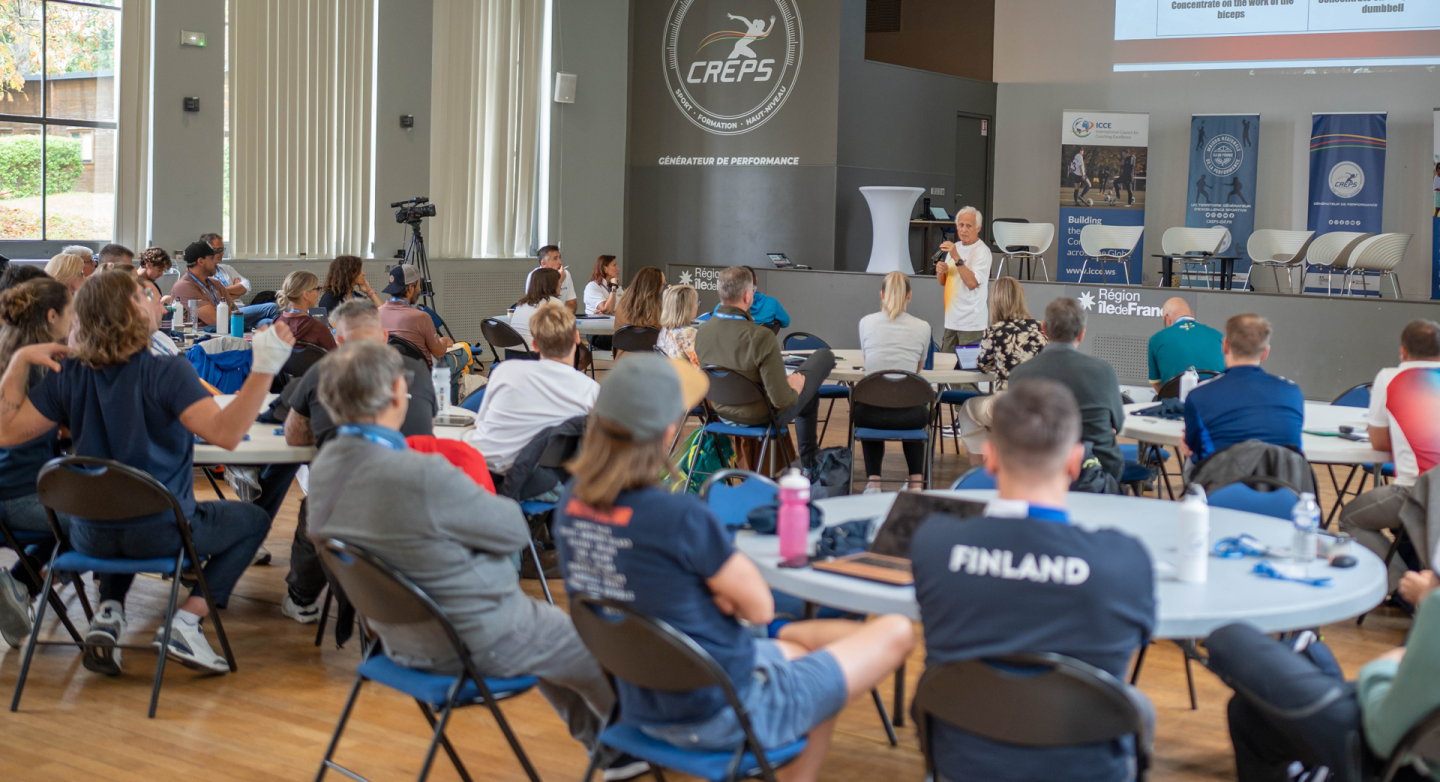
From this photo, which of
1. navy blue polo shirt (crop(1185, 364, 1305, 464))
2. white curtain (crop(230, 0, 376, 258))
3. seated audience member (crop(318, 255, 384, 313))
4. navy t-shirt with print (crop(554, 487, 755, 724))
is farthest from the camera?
white curtain (crop(230, 0, 376, 258))

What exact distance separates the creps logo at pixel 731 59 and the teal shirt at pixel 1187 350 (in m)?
7.31

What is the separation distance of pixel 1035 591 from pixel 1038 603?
0.02m

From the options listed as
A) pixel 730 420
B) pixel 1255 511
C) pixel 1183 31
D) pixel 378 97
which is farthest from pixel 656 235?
pixel 1255 511

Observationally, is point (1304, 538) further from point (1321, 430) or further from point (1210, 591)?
point (1321, 430)

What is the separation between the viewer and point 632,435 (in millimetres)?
2230

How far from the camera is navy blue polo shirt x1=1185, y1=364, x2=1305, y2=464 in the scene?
13.4ft

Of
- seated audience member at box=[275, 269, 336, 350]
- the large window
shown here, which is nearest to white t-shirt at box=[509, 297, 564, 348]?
seated audience member at box=[275, 269, 336, 350]

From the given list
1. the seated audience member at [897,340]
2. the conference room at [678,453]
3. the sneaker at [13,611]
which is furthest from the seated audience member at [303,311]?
the seated audience member at [897,340]

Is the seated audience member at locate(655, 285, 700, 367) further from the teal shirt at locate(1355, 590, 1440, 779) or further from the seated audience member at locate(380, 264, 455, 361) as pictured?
the teal shirt at locate(1355, 590, 1440, 779)

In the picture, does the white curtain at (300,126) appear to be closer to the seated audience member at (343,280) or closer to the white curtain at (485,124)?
the white curtain at (485,124)

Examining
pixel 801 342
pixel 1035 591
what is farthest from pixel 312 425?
pixel 801 342

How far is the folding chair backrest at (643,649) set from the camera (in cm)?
209

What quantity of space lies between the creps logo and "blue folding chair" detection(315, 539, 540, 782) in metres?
10.7

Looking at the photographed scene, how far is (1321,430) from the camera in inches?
185
